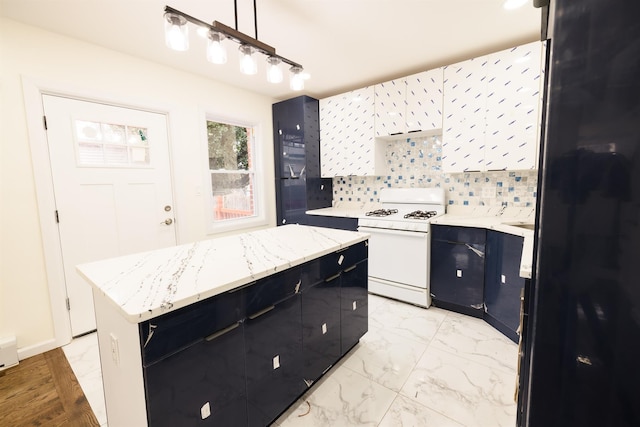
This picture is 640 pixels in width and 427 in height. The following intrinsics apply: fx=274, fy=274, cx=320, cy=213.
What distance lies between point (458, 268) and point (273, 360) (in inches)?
76.8

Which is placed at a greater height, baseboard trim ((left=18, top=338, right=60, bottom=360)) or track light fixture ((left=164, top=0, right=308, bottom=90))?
track light fixture ((left=164, top=0, right=308, bottom=90))

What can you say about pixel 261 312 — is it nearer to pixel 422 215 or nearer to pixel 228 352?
pixel 228 352

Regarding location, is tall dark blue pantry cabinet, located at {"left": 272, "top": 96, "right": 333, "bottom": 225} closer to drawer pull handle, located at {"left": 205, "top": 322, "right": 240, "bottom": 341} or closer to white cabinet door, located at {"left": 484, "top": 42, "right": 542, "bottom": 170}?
white cabinet door, located at {"left": 484, "top": 42, "right": 542, "bottom": 170}

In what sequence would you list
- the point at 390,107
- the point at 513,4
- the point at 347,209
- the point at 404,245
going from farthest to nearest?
the point at 347,209 < the point at 390,107 < the point at 404,245 < the point at 513,4

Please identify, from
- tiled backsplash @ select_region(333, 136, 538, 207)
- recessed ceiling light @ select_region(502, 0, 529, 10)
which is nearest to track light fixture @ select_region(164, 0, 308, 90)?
recessed ceiling light @ select_region(502, 0, 529, 10)

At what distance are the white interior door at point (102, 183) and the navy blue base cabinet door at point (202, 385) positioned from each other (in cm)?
202

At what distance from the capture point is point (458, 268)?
2.55m

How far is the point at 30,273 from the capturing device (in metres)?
2.10

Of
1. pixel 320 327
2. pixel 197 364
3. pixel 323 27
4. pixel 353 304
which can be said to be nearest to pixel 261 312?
pixel 197 364

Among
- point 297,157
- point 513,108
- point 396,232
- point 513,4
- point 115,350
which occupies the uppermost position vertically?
point 513,4

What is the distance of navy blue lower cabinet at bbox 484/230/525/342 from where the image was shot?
81.5 inches

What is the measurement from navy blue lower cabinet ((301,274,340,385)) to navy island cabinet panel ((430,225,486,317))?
1.34 metres

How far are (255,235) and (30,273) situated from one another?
1.79 m

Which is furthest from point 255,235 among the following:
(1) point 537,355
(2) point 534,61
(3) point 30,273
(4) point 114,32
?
(2) point 534,61
